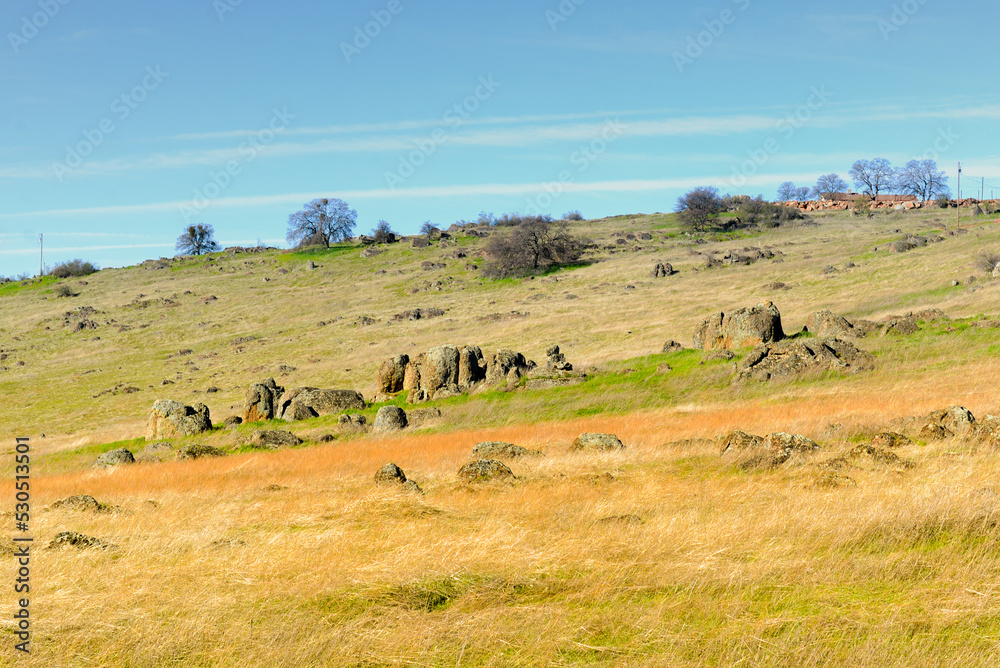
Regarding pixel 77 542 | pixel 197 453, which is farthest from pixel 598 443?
pixel 197 453

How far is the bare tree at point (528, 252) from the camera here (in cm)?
9375

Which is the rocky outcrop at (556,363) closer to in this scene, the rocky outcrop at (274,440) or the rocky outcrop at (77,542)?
the rocky outcrop at (274,440)

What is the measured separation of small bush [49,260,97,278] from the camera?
122625mm

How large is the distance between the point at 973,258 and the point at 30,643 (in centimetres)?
6543

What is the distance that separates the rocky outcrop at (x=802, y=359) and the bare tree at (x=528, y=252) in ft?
207

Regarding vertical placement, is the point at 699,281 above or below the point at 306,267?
below

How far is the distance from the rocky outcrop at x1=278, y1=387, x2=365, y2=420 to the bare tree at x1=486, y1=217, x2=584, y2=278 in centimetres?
5703

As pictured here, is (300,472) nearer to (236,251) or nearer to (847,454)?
(847,454)

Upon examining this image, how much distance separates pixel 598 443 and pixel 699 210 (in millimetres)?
105495

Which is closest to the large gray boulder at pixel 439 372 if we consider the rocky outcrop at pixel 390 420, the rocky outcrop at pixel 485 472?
the rocky outcrop at pixel 390 420

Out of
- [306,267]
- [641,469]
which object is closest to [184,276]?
[306,267]

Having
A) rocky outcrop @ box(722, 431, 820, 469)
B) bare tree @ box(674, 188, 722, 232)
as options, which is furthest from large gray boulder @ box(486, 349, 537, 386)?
bare tree @ box(674, 188, 722, 232)

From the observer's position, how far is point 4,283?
126250mm

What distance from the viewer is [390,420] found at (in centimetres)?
3064
